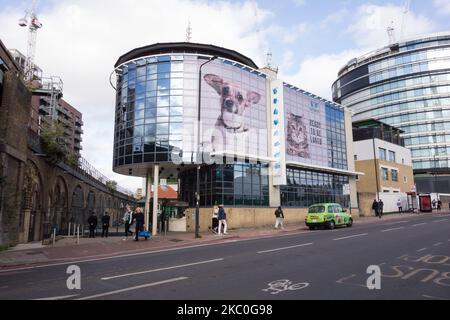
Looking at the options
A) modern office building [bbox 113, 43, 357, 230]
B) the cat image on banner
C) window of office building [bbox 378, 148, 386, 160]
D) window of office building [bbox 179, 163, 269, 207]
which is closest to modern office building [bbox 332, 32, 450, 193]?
window of office building [bbox 378, 148, 386, 160]

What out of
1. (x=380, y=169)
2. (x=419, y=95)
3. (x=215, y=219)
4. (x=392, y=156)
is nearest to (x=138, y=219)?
(x=215, y=219)

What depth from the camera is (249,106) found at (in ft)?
105

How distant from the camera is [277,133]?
108 feet

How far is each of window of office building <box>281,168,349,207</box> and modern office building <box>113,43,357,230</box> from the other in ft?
0.49

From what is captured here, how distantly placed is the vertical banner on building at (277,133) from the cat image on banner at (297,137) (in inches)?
73.5

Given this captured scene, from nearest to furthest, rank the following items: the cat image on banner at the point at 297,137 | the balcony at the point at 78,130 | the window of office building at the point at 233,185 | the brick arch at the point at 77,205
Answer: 1. the window of office building at the point at 233,185
2. the brick arch at the point at 77,205
3. the cat image on banner at the point at 297,137
4. the balcony at the point at 78,130

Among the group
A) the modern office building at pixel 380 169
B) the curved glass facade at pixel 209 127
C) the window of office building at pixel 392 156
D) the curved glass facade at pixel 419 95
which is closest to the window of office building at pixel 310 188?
the curved glass facade at pixel 209 127

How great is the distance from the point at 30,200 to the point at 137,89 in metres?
13.6

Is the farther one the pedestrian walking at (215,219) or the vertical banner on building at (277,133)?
the vertical banner on building at (277,133)

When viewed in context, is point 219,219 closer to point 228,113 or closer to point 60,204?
point 228,113

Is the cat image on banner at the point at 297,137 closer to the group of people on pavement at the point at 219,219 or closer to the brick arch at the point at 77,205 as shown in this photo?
the group of people on pavement at the point at 219,219

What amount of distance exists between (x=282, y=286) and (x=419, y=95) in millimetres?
100906

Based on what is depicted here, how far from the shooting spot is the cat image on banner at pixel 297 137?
34.9 meters

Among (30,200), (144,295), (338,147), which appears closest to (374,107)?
(338,147)
